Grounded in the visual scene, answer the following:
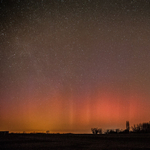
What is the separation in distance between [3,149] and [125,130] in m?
83.3

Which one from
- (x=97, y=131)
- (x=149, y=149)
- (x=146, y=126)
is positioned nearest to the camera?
(x=149, y=149)

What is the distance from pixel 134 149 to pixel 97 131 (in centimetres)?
7722

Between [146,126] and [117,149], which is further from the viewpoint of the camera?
[146,126]

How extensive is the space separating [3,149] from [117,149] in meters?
8.20

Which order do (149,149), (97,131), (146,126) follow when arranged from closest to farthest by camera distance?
(149,149)
(97,131)
(146,126)

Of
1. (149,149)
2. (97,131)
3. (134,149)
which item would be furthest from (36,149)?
(97,131)

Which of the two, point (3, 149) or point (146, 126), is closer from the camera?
point (3, 149)

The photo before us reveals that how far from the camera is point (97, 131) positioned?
89.4 metres

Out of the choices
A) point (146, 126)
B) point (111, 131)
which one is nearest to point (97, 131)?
point (111, 131)

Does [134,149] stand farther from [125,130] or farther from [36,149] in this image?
[125,130]

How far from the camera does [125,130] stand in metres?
91.0

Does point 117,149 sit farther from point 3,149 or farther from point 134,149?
point 3,149

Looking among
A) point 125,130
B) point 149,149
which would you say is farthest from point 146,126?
point 149,149

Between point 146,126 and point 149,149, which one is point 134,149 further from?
point 146,126
